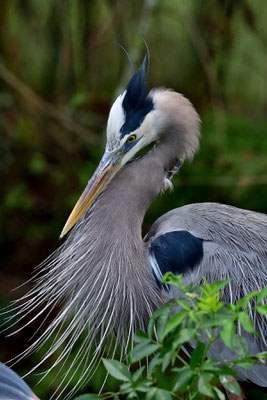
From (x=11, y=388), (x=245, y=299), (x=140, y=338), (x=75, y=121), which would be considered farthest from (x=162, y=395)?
(x=75, y=121)

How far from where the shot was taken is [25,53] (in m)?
5.32

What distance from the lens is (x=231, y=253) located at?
226cm

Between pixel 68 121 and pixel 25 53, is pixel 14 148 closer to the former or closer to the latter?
pixel 68 121

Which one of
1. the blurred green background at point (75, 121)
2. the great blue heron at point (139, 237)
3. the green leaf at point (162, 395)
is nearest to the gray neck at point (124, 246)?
the great blue heron at point (139, 237)

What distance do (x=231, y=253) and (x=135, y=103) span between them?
63 centimetres

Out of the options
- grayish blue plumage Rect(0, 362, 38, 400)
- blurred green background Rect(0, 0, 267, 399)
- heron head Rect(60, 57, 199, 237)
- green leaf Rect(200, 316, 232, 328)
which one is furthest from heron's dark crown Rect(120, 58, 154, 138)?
blurred green background Rect(0, 0, 267, 399)

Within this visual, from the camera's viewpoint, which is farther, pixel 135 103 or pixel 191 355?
pixel 135 103

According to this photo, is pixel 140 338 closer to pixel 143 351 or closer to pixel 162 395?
pixel 143 351

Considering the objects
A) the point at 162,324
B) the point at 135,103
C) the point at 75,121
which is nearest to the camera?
the point at 162,324

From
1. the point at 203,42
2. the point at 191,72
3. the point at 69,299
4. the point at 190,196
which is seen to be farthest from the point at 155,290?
the point at 191,72

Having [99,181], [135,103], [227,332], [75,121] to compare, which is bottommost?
[227,332]

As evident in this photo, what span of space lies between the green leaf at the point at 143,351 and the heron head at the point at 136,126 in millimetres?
945

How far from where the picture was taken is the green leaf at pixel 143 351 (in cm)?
128

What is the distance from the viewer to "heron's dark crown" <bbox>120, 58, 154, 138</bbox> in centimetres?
223
